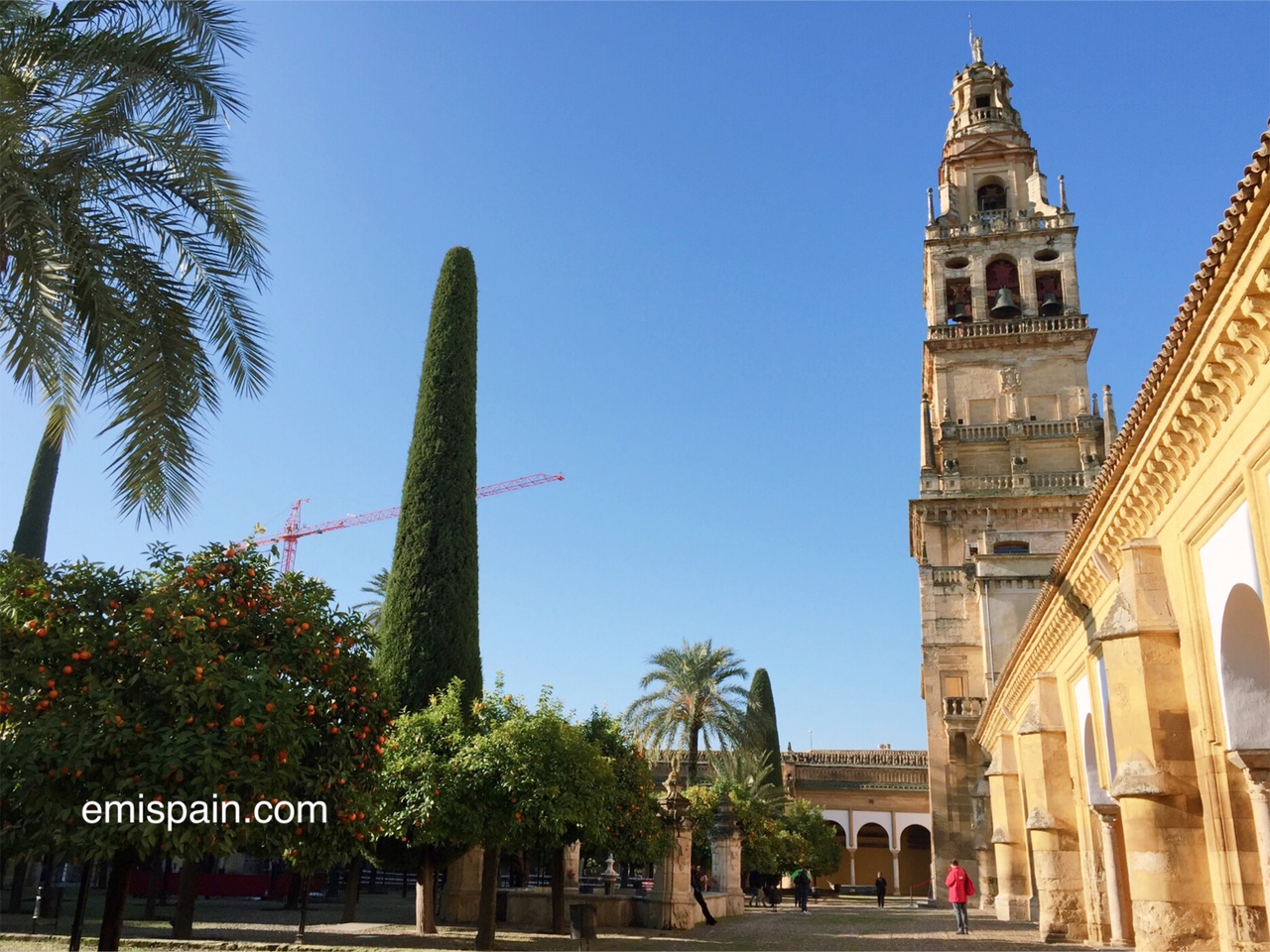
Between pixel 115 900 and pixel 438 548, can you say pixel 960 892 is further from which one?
pixel 115 900

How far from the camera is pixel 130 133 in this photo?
10797mm

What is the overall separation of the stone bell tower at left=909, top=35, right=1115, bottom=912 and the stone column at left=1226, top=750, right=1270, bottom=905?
24948 millimetres

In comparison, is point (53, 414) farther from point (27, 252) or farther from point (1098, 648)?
point (1098, 648)

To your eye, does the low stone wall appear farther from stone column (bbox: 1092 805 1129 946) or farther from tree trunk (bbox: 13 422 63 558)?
tree trunk (bbox: 13 422 63 558)

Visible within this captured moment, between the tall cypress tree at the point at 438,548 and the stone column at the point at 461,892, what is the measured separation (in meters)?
4.06

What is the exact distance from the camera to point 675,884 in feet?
76.4

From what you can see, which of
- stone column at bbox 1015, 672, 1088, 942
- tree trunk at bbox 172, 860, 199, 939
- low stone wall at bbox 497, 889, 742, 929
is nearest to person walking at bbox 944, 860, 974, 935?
stone column at bbox 1015, 672, 1088, 942

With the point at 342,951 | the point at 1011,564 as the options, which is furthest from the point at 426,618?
the point at 1011,564

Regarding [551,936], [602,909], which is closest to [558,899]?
[551,936]

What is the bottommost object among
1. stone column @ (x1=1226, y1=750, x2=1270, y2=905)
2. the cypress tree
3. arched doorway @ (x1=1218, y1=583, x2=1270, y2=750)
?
stone column @ (x1=1226, y1=750, x2=1270, y2=905)

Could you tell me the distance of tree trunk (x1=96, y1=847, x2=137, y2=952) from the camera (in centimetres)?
977

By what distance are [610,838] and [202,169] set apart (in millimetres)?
15502

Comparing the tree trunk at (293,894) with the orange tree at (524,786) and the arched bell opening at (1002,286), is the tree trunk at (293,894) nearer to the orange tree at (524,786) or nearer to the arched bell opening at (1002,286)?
the orange tree at (524,786)

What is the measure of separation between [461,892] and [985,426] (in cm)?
2651
